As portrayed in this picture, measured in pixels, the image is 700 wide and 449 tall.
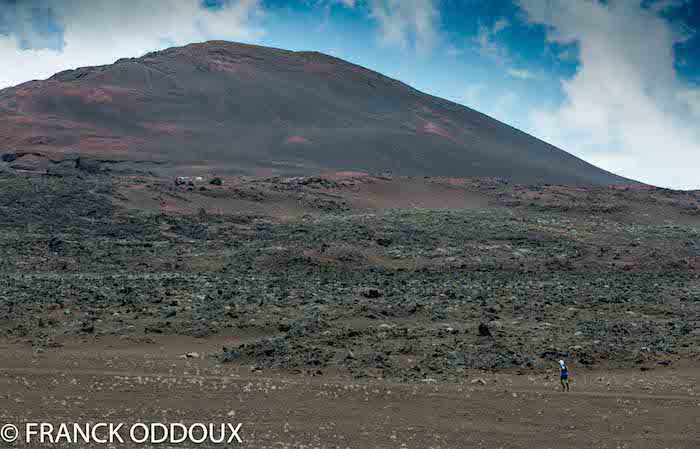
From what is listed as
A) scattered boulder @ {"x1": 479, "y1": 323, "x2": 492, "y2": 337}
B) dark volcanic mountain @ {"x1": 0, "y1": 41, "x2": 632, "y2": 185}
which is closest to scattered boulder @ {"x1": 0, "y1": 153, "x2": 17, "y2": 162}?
dark volcanic mountain @ {"x1": 0, "y1": 41, "x2": 632, "y2": 185}

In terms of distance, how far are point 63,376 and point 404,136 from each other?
55.0 meters

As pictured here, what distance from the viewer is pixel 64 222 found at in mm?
33688

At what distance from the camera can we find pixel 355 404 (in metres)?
13.1

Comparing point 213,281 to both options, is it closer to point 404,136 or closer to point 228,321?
point 228,321

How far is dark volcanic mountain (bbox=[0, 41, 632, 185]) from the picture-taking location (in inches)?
2223

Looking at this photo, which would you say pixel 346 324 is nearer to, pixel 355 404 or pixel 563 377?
pixel 355 404

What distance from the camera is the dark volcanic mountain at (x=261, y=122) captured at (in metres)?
56.5

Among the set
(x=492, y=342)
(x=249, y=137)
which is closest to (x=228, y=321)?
(x=492, y=342)

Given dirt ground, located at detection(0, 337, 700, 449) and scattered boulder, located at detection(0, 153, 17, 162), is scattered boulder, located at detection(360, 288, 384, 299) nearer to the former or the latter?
dirt ground, located at detection(0, 337, 700, 449)
